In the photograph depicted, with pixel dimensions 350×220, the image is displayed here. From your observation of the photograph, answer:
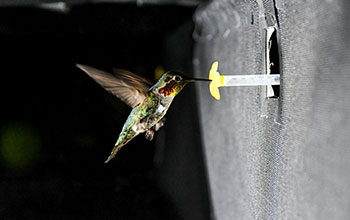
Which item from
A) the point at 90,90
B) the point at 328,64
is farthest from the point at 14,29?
the point at 328,64

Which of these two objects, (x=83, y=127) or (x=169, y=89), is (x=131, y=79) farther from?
(x=83, y=127)

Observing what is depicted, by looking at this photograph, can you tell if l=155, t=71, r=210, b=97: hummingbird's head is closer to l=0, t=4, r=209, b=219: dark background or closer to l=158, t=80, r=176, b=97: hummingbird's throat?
l=158, t=80, r=176, b=97: hummingbird's throat

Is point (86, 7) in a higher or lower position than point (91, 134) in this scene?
higher

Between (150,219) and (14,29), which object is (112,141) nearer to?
(150,219)

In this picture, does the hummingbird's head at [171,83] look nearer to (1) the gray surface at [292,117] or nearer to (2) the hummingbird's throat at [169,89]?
(2) the hummingbird's throat at [169,89]

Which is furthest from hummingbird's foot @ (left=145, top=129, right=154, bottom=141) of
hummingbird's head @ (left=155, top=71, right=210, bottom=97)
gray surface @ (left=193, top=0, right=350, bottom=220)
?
gray surface @ (left=193, top=0, right=350, bottom=220)

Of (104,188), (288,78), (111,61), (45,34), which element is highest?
(45,34)

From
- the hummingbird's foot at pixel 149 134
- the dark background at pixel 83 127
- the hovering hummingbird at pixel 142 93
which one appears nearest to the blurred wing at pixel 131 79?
the hovering hummingbird at pixel 142 93
